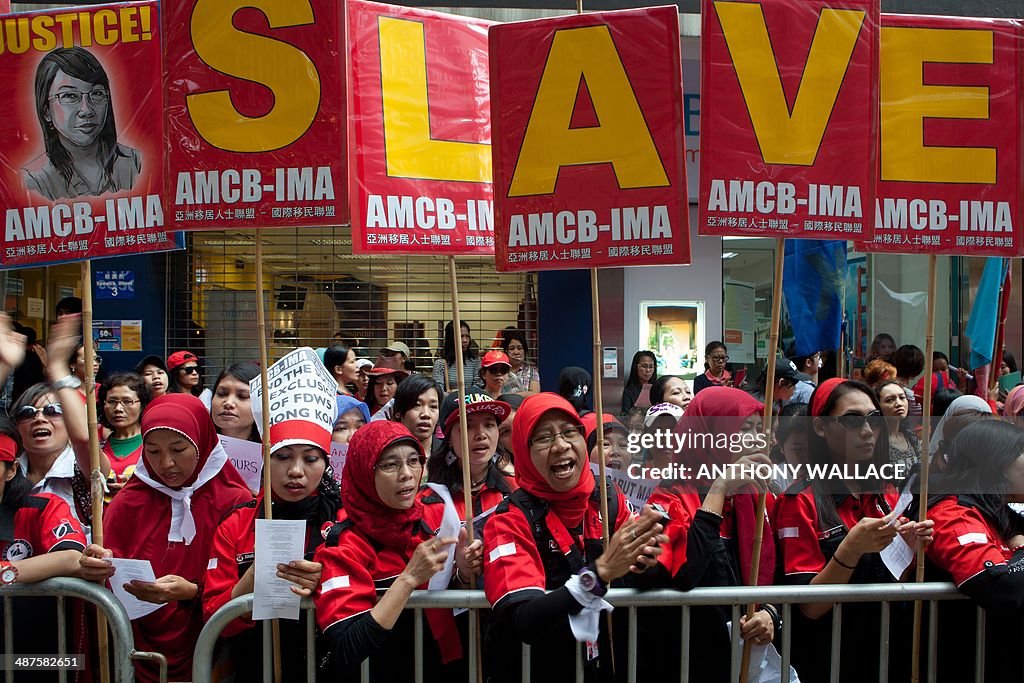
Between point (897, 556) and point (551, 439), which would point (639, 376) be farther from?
point (551, 439)

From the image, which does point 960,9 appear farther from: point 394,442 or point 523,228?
point 394,442

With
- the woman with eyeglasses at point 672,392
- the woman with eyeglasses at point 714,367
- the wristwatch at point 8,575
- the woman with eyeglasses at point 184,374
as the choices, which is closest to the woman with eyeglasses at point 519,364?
the woman with eyeglasses at point 714,367

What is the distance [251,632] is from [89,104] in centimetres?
218

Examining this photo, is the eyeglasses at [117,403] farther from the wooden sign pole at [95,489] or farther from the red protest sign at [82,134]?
the wooden sign pole at [95,489]

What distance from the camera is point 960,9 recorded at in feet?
34.9

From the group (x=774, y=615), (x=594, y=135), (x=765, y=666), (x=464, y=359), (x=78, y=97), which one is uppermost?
(x=78, y=97)

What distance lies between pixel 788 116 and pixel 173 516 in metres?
2.83

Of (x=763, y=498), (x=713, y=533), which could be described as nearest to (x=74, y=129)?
(x=713, y=533)

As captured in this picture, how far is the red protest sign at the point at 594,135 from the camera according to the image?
347 centimetres

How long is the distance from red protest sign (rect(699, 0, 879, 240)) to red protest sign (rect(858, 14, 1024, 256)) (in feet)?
0.67

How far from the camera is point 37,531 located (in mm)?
3719

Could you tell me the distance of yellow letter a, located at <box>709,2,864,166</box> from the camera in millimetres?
3482

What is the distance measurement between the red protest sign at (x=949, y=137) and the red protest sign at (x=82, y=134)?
9.39 ft

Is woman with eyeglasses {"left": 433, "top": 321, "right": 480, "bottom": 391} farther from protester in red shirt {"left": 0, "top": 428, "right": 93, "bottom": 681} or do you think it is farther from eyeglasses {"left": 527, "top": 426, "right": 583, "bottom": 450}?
eyeglasses {"left": 527, "top": 426, "right": 583, "bottom": 450}
